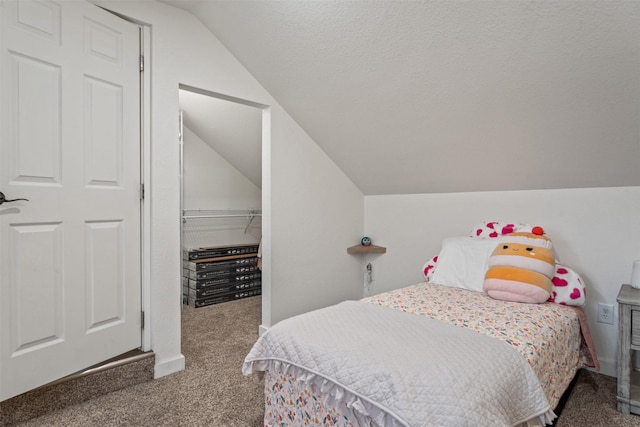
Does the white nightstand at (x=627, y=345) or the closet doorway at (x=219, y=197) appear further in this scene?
the closet doorway at (x=219, y=197)

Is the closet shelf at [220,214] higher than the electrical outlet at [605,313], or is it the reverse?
the closet shelf at [220,214]

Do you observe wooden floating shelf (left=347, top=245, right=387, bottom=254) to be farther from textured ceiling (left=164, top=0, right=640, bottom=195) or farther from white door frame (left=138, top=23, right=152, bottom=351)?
white door frame (left=138, top=23, right=152, bottom=351)

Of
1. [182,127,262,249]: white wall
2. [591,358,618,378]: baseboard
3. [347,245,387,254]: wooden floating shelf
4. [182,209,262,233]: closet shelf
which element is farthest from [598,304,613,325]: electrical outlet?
[182,127,262,249]: white wall

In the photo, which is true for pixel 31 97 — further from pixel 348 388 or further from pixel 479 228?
pixel 479 228

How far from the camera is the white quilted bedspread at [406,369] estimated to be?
1.00 meters

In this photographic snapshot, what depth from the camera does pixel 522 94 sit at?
1.86m

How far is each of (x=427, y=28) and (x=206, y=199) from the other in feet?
10.0

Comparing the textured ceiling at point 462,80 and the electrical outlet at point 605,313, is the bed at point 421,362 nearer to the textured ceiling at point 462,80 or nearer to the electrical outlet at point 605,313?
the electrical outlet at point 605,313

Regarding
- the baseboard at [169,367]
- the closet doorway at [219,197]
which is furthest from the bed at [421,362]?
the closet doorway at [219,197]

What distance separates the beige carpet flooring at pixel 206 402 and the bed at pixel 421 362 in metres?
0.20

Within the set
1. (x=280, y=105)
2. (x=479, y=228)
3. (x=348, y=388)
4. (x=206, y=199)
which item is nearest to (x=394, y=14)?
(x=280, y=105)

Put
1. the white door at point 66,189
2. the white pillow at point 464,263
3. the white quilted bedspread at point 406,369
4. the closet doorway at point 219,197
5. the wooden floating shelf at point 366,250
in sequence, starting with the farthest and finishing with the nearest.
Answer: the closet doorway at point 219,197 → the wooden floating shelf at point 366,250 → the white pillow at point 464,263 → the white door at point 66,189 → the white quilted bedspread at point 406,369

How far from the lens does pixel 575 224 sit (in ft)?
7.35

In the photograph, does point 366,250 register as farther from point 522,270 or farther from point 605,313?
point 605,313
